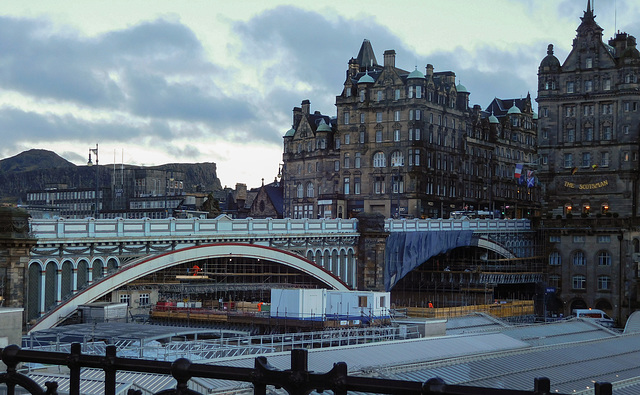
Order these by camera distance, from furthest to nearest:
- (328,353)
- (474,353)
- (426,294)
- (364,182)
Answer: (364,182), (426,294), (474,353), (328,353)

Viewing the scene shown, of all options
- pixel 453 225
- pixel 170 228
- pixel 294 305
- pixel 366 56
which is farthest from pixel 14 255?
pixel 366 56

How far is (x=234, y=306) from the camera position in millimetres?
75438

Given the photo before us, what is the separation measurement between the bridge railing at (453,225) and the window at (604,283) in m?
12.2

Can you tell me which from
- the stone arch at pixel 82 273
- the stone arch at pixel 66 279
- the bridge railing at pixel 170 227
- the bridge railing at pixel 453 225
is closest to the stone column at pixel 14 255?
the bridge railing at pixel 170 227

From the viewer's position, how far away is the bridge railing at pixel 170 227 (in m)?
58.2

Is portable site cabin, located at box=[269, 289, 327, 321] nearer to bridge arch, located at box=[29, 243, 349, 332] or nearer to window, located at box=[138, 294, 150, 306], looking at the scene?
bridge arch, located at box=[29, 243, 349, 332]

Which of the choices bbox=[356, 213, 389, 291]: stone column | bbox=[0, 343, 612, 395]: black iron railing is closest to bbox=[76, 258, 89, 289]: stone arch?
bbox=[356, 213, 389, 291]: stone column

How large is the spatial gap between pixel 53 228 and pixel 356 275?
3889 centimetres

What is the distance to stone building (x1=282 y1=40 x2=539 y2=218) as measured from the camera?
130750 millimetres

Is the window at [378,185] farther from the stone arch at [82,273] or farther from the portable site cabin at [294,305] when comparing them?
the stone arch at [82,273]

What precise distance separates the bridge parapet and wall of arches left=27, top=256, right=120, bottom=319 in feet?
5.25

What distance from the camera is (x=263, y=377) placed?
782 centimetres

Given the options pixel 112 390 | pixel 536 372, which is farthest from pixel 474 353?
pixel 112 390

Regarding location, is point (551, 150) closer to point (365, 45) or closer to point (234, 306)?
point (365, 45)
